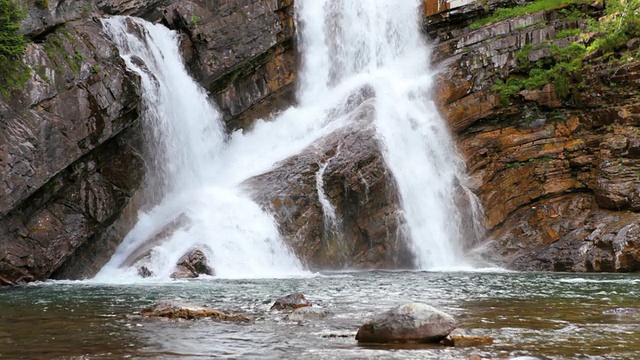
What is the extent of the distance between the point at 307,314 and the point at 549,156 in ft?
69.0

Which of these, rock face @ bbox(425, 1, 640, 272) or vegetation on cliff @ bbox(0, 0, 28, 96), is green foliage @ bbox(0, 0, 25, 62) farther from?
rock face @ bbox(425, 1, 640, 272)

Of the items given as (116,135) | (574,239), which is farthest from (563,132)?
Answer: (116,135)

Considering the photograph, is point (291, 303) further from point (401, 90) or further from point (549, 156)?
point (401, 90)

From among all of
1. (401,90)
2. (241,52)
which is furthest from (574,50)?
(241,52)

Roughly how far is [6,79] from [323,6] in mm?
20699

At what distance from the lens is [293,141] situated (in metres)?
31.1

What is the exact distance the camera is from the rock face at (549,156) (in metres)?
27.3

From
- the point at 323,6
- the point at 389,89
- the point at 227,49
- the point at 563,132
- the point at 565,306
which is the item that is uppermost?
the point at 323,6

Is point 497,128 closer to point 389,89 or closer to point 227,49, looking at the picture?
point 389,89

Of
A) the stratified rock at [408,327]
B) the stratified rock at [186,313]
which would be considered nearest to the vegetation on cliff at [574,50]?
the stratified rock at [186,313]

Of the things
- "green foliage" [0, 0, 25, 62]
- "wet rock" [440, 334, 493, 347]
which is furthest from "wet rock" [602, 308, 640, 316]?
"green foliage" [0, 0, 25, 62]

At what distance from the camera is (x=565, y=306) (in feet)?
45.0

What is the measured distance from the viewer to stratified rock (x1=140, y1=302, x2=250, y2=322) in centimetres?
1222

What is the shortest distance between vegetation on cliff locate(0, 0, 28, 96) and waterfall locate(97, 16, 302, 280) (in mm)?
5178
